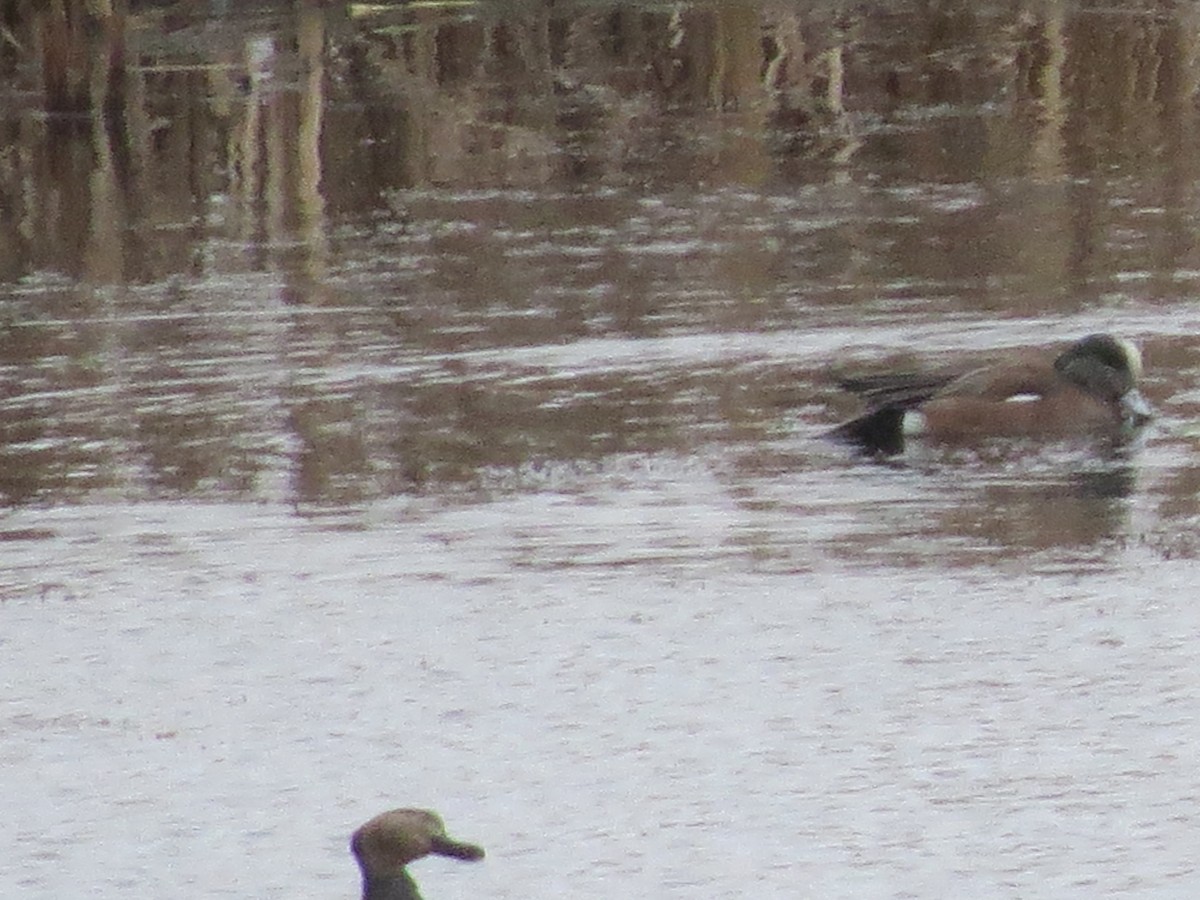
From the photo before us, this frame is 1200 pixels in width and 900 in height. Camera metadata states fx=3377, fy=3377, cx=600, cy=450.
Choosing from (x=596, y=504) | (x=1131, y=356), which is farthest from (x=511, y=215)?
(x=596, y=504)

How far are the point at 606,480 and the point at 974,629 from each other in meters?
2.64

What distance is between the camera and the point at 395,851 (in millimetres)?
6430

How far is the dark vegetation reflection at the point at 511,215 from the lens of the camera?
516 inches

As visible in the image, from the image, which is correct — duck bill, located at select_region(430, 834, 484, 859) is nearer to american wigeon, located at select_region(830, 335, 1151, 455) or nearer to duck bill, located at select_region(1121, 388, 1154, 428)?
american wigeon, located at select_region(830, 335, 1151, 455)

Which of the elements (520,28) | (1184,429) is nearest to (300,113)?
(520,28)

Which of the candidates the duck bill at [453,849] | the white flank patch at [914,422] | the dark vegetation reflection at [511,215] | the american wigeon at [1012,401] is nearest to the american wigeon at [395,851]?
the duck bill at [453,849]

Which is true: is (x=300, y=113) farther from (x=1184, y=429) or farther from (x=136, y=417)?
(x=1184, y=429)

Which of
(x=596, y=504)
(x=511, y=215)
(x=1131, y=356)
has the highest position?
(x=511, y=215)

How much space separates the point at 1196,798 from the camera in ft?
25.2

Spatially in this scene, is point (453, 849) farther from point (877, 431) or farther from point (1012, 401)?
point (1012, 401)

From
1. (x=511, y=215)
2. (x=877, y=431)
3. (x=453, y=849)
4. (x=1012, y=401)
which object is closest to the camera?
(x=453, y=849)

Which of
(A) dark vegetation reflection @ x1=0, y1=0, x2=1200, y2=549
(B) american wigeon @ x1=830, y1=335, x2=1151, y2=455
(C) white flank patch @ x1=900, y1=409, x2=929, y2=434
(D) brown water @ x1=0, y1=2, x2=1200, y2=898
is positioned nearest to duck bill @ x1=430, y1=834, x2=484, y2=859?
(D) brown water @ x1=0, y1=2, x2=1200, y2=898

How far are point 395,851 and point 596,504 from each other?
4.86 metres

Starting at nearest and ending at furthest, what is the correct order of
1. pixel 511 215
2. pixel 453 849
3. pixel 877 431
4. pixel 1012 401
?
pixel 453 849 → pixel 877 431 → pixel 1012 401 → pixel 511 215
